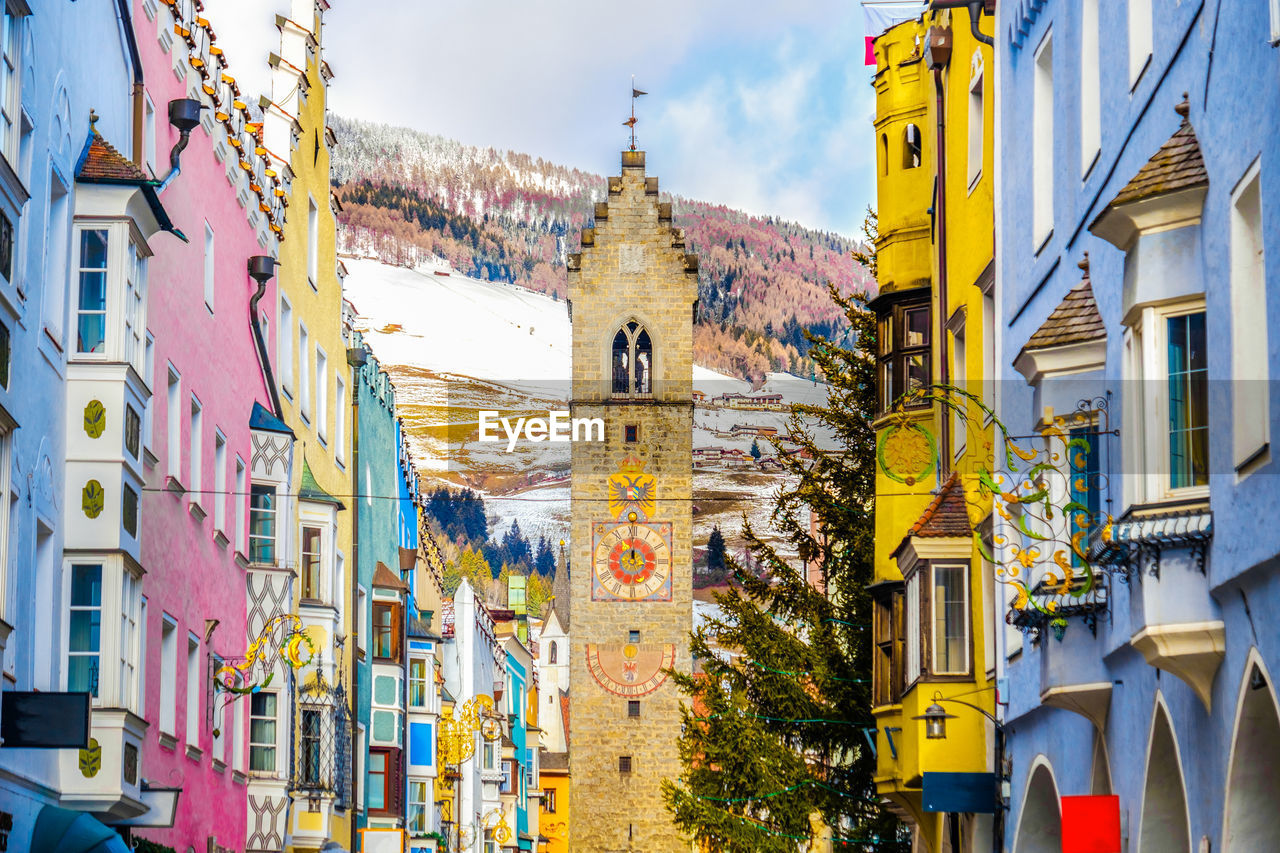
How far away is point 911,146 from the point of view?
30.6 meters

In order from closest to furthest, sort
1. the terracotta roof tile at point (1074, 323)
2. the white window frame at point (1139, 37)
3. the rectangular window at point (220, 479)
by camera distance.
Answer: the white window frame at point (1139, 37) → the terracotta roof tile at point (1074, 323) → the rectangular window at point (220, 479)

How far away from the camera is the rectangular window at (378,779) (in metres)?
40.4

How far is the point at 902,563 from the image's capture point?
2630cm

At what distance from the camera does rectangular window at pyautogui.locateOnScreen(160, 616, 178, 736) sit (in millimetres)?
22766

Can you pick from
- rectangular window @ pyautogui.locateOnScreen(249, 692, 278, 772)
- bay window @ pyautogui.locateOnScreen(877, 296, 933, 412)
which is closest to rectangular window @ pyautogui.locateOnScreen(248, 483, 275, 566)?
rectangular window @ pyautogui.locateOnScreen(249, 692, 278, 772)

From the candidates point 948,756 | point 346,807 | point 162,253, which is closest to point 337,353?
point 346,807

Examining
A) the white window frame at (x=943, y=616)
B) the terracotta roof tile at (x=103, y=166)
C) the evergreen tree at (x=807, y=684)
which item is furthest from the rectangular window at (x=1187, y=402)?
the evergreen tree at (x=807, y=684)

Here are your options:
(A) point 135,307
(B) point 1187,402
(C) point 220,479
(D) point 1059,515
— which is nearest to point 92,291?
(A) point 135,307

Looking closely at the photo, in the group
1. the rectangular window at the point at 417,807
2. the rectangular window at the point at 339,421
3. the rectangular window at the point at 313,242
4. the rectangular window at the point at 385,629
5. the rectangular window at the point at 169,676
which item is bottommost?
the rectangular window at the point at 417,807

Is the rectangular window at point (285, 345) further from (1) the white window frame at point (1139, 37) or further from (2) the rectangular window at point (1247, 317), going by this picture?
(2) the rectangular window at point (1247, 317)

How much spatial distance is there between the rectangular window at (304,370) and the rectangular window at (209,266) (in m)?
7.21

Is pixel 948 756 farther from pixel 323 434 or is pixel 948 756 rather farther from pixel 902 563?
pixel 323 434

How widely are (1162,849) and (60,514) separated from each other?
9.87 meters

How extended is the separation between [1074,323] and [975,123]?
332 inches
